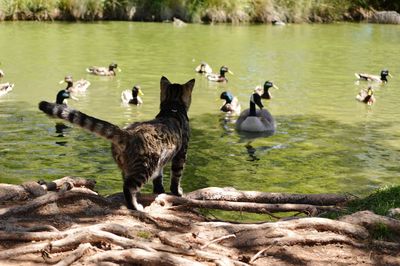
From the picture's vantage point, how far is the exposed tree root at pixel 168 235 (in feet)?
19.4

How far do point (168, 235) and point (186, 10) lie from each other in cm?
4176

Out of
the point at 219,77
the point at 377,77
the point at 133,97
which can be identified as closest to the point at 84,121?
the point at 133,97

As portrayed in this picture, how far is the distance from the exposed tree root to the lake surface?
4.08m

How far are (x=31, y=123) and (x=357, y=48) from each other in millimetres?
24249

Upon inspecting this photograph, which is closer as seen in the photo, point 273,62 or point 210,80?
point 210,80

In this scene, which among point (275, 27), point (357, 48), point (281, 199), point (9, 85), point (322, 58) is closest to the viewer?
point (281, 199)

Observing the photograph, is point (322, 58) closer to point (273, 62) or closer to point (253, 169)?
point (273, 62)

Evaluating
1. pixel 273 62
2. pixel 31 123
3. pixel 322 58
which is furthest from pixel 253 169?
pixel 322 58

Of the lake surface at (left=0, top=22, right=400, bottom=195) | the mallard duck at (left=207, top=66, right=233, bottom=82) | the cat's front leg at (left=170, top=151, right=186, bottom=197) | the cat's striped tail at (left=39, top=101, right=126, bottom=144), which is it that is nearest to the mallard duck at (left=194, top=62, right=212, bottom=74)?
the lake surface at (left=0, top=22, right=400, bottom=195)

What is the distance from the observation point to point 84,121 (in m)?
7.10

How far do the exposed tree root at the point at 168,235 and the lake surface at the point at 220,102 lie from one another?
13.4ft

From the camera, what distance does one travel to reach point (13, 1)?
42656mm

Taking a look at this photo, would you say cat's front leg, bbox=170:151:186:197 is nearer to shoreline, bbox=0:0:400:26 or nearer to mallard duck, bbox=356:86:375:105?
mallard duck, bbox=356:86:375:105

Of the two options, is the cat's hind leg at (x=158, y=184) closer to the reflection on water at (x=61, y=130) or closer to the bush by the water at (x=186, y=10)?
the reflection on water at (x=61, y=130)
